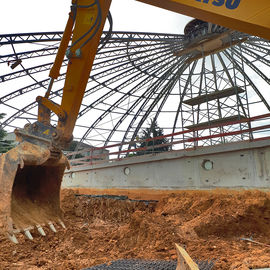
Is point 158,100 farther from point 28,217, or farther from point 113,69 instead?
A: point 28,217

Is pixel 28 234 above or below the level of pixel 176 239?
above

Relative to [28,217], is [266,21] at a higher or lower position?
higher

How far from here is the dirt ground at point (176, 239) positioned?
4.53 metres

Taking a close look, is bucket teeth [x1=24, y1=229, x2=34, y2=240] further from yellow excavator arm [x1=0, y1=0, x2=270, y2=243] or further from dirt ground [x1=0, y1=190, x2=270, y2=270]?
dirt ground [x1=0, y1=190, x2=270, y2=270]

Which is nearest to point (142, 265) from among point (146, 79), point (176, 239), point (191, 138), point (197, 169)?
point (176, 239)

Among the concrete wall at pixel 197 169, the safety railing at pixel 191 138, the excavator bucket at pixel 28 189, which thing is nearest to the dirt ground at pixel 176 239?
the excavator bucket at pixel 28 189

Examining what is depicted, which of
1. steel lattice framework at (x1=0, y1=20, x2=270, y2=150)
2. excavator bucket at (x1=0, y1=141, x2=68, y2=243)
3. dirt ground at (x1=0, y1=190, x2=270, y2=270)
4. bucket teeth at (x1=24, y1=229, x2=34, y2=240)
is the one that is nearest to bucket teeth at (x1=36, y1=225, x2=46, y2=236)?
excavator bucket at (x1=0, y1=141, x2=68, y2=243)

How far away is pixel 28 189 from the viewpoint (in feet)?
20.3

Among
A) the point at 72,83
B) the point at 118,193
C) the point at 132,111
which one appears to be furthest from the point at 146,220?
the point at 132,111

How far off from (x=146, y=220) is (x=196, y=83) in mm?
21712

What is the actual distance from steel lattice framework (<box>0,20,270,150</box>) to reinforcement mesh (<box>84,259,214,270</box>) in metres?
8.38

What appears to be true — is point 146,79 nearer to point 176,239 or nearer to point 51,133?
point 51,133

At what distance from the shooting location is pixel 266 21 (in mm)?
3006

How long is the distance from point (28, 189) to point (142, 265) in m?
3.59
